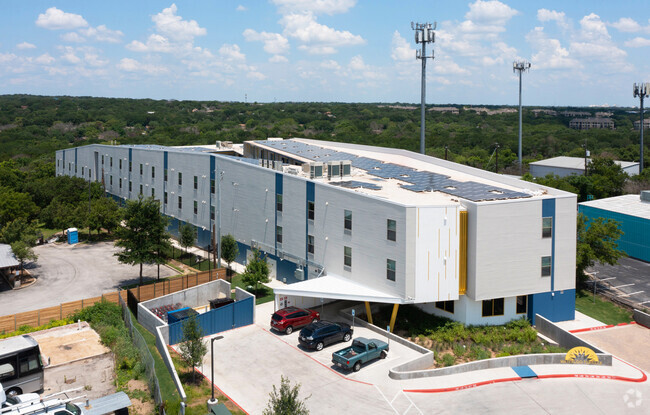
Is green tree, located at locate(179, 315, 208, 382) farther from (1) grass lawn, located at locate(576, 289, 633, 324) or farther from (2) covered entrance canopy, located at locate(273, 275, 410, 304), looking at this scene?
(1) grass lawn, located at locate(576, 289, 633, 324)

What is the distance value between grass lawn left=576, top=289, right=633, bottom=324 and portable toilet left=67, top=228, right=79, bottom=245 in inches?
2019

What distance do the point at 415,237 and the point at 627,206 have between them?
37253 mm

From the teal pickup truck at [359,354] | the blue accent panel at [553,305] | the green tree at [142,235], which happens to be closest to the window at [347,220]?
the teal pickup truck at [359,354]

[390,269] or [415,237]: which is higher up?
[415,237]

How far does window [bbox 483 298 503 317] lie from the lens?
1414 inches

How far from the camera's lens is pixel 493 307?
3606 centimetres

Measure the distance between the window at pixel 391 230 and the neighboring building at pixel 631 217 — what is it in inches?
1187

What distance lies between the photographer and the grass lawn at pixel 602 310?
4009 cm

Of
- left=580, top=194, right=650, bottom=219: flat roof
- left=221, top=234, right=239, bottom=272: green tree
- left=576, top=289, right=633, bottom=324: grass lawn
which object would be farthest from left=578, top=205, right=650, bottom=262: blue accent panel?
left=221, top=234, right=239, bottom=272: green tree

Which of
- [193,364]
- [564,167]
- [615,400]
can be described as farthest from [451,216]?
[564,167]

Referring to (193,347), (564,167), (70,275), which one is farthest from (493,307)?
(564,167)

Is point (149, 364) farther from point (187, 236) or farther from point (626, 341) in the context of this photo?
point (626, 341)

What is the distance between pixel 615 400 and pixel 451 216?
13.2 meters

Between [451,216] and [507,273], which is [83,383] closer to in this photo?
[451,216]
